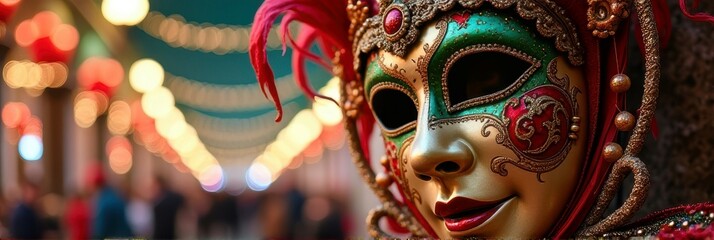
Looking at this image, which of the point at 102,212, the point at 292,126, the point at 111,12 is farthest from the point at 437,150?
the point at 292,126

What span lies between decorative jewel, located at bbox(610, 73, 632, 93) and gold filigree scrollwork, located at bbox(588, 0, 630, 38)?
0.28 ft

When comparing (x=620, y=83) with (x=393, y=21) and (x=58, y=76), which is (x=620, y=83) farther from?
(x=58, y=76)

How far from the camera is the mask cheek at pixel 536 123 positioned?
185cm

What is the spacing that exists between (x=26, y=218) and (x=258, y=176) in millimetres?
28540

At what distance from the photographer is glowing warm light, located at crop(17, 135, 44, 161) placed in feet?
31.0

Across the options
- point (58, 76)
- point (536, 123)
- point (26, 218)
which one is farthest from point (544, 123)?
point (58, 76)

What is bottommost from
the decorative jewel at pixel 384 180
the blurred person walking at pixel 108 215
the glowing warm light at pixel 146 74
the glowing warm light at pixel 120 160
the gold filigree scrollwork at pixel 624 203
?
the glowing warm light at pixel 120 160

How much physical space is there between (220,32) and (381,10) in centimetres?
650

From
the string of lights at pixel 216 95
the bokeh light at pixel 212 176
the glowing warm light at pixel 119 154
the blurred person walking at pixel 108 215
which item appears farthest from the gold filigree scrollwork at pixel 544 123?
the bokeh light at pixel 212 176

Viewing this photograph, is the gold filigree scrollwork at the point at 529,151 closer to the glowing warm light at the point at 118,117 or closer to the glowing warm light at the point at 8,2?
the glowing warm light at the point at 8,2

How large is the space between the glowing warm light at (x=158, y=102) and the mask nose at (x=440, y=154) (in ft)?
35.3

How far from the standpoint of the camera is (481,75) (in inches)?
75.7

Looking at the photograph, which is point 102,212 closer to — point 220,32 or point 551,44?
point 220,32

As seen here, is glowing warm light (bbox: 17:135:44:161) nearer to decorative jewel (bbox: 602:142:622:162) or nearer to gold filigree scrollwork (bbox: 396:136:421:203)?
gold filigree scrollwork (bbox: 396:136:421:203)
